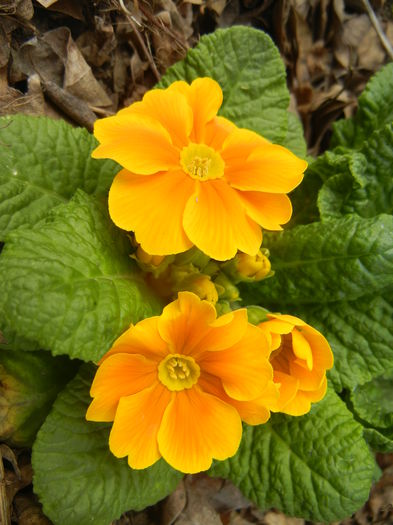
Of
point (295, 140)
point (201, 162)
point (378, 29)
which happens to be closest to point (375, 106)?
point (295, 140)

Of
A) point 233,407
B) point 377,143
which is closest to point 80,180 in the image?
point 233,407

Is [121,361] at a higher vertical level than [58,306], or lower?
lower

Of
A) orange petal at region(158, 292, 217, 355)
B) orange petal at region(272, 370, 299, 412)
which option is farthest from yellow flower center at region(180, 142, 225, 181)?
orange petal at region(272, 370, 299, 412)

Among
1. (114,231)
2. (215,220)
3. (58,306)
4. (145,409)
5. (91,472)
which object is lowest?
(91,472)

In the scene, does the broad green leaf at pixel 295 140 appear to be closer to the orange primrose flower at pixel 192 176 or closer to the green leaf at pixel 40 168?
the orange primrose flower at pixel 192 176

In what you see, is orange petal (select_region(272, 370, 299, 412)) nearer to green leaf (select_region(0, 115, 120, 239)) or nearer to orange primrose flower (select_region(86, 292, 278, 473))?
orange primrose flower (select_region(86, 292, 278, 473))

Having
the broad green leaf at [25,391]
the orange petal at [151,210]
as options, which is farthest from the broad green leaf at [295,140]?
the broad green leaf at [25,391]

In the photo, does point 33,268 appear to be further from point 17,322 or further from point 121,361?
point 121,361
